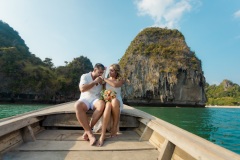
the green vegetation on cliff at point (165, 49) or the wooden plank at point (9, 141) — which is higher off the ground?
the green vegetation on cliff at point (165, 49)

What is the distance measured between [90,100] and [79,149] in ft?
3.09

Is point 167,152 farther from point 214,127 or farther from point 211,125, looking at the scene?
point 211,125

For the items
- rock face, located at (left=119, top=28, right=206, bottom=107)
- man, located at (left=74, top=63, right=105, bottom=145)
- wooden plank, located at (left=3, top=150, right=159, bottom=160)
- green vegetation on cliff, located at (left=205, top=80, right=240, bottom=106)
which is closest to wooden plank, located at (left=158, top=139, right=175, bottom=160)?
wooden plank, located at (left=3, top=150, right=159, bottom=160)

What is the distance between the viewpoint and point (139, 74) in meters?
54.8

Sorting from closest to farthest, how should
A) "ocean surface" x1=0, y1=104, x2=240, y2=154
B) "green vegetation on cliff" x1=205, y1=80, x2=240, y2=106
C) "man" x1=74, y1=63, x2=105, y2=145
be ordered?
"man" x1=74, y1=63, x2=105, y2=145 < "ocean surface" x1=0, y1=104, x2=240, y2=154 < "green vegetation on cliff" x1=205, y1=80, x2=240, y2=106

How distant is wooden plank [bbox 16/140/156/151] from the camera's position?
244cm

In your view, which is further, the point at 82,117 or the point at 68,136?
the point at 68,136

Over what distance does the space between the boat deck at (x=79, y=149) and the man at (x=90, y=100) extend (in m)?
0.24

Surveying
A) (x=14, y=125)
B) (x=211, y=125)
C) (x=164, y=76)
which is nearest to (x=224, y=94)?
(x=164, y=76)

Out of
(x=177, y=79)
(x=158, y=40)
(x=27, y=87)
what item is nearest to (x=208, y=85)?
(x=158, y=40)

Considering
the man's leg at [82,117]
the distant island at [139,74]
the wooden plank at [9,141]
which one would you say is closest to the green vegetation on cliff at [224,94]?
the distant island at [139,74]

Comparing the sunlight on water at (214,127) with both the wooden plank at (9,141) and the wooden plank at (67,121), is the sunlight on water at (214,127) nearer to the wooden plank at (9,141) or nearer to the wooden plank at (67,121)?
the wooden plank at (67,121)

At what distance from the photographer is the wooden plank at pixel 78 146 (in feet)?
8.00

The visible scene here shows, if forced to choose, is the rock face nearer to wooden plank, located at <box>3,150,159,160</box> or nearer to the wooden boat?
the wooden boat
